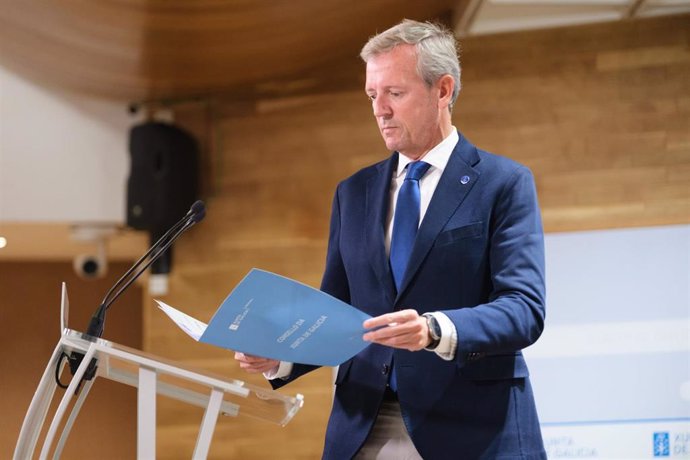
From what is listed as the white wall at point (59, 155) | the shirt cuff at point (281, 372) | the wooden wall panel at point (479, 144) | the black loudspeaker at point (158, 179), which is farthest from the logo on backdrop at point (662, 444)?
the white wall at point (59, 155)

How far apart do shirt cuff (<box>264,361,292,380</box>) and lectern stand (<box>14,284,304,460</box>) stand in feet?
0.30

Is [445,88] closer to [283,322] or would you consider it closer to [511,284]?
[511,284]

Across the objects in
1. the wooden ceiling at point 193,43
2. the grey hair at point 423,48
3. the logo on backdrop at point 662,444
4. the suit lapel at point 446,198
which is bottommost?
the logo on backdrop at point 662,444

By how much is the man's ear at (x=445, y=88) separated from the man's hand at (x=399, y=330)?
540 millimetres

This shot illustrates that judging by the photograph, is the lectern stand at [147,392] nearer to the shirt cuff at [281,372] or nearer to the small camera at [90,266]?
the shirt cuff at [281,372]

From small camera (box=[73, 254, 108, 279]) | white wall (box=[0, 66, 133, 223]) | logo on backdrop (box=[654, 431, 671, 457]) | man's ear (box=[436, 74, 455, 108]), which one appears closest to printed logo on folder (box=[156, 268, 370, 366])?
man's ear (box=[436, 74, 455, 108])

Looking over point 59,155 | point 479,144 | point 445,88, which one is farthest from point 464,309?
point 59,155

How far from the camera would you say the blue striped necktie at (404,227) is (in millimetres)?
1669

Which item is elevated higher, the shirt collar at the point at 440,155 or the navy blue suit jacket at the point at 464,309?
the shirt collar at the point at 440,155

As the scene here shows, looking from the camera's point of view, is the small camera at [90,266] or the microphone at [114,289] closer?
the microphone at [114,289]

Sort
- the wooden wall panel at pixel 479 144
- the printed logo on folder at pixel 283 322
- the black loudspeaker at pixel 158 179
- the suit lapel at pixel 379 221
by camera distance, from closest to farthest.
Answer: the printed logo on folder at pixel 283 322 < the suit lapel at pixel 379 221 < the wooden wall panel at pixel 479 144 < the black loudspeaker at pixel 158 179

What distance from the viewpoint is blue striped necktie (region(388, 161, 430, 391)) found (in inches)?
65.7

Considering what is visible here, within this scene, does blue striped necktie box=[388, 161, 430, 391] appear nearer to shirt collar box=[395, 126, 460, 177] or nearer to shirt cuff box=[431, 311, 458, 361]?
shirt collar box=[395, 126, 460, 177]

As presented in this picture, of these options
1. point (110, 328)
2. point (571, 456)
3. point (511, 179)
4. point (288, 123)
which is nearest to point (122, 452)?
point (110, 328)
